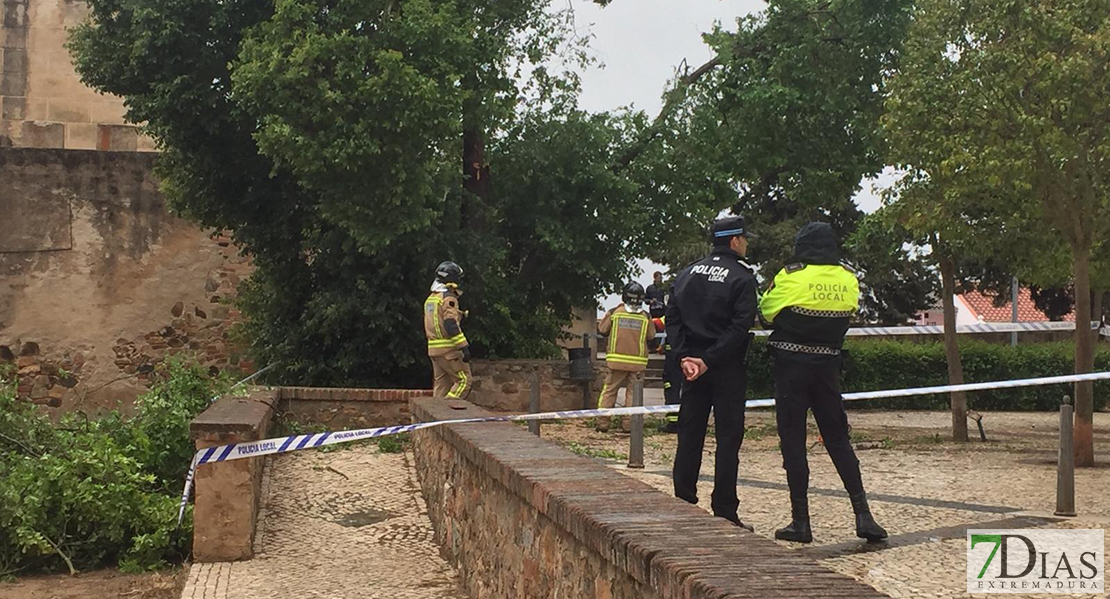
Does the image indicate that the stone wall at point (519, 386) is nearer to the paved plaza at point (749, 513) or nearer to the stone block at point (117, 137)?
the paved plaza at point (749, 513)

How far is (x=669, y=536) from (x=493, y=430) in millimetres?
3549

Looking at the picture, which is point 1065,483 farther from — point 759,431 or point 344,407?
point 344,407

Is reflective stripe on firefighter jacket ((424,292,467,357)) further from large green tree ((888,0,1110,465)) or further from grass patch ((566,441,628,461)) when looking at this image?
large green tree ((888,0,1110,465))

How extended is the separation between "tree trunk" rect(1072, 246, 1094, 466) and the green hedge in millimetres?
10501

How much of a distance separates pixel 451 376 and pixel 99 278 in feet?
27.9

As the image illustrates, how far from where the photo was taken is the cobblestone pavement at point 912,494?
6.06 metres

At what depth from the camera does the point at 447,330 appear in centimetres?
1230

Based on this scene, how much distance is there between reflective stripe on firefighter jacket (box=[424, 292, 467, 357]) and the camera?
40.3ft

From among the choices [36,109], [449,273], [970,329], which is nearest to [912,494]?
[449,273]

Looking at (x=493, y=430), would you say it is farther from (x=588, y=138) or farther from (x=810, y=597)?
(x=588, y=138)

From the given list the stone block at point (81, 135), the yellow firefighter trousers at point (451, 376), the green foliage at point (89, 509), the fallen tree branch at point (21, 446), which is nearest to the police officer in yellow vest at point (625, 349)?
the yellow firefighter trousers at point (451, 376)

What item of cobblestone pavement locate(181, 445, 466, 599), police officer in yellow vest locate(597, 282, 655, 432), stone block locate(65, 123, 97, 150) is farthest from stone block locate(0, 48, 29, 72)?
cobblestone pavement locate(181, 445, 466, 599)

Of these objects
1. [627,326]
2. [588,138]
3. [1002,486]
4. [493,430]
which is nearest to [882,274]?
[588,138]

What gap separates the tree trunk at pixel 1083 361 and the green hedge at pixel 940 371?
1050 cm
